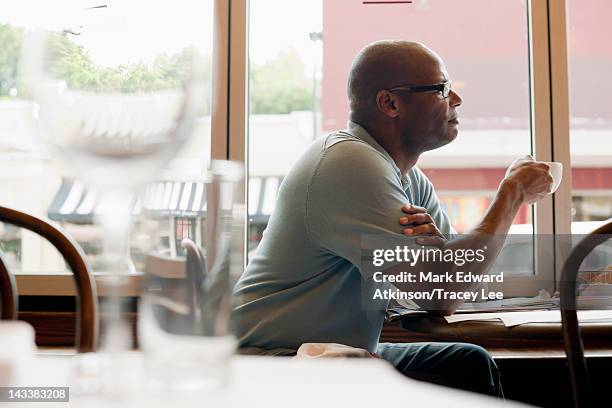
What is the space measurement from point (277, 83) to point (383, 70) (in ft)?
2.46

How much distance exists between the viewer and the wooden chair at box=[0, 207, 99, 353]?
35.1 inches

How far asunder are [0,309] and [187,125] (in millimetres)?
740

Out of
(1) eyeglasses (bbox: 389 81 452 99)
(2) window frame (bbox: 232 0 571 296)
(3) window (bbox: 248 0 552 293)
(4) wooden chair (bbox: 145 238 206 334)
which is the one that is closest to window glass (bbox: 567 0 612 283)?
(2) window frame (bbox: 232 0 571 296)

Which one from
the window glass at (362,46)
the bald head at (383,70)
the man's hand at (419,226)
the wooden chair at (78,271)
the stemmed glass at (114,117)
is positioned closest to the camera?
the stemmed glass at (114,117)

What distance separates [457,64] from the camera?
2.33 metres

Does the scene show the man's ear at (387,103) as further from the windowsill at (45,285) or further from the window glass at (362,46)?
the windowsill at (45,285)

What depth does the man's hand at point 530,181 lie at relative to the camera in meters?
1.47

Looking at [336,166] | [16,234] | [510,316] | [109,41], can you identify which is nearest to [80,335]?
[109,41]

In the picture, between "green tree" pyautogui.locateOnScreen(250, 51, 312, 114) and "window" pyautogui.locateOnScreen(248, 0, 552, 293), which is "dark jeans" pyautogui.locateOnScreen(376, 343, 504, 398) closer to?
"window" pyautogui.locateOnScreen(248, 0, 552, 293)

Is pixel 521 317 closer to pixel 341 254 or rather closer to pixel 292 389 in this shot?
pixel 341 254

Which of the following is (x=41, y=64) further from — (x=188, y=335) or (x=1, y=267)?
(x=1, y=267)

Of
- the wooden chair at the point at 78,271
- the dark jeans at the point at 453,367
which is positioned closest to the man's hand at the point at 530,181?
the dark jeans at the point at 453,367

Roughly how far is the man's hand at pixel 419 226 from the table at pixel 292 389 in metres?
0.78

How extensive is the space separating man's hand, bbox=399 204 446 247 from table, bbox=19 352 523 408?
0.78 m
